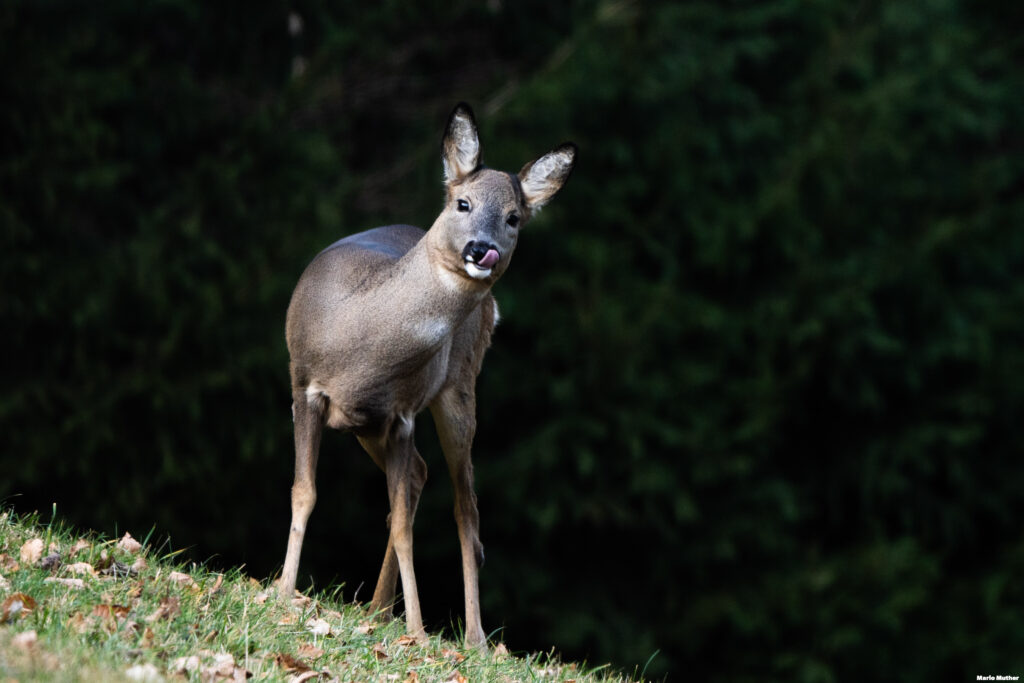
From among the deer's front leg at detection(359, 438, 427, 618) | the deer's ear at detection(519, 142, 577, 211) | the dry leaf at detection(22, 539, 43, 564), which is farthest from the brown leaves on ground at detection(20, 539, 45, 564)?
the deer's ear at detection(519, 142, 577, 211)

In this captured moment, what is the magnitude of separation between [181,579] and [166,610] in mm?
456

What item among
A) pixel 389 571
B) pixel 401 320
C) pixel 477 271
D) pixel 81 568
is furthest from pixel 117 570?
pixel 477 271

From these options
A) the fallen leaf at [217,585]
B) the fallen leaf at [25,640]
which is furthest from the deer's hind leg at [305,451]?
the fallen leaf at [25,640]

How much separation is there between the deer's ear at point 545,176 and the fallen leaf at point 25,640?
2574mm

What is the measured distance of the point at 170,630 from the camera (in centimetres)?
380

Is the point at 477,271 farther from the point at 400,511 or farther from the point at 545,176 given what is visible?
the point at 400,511

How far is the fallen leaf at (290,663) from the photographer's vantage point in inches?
149

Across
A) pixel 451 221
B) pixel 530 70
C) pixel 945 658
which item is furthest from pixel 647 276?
pixel 451 221

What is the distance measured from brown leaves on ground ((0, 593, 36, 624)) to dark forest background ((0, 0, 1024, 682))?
534cm

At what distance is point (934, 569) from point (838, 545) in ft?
3.48

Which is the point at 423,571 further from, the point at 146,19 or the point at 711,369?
the point at 146,19

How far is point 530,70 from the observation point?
457 inches

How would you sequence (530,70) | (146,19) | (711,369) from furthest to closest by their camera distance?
(530,70), (711,369), (146,19)

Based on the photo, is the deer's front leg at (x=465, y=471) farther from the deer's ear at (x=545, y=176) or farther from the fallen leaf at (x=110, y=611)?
the fallen leaf at (x=110, y=611)
